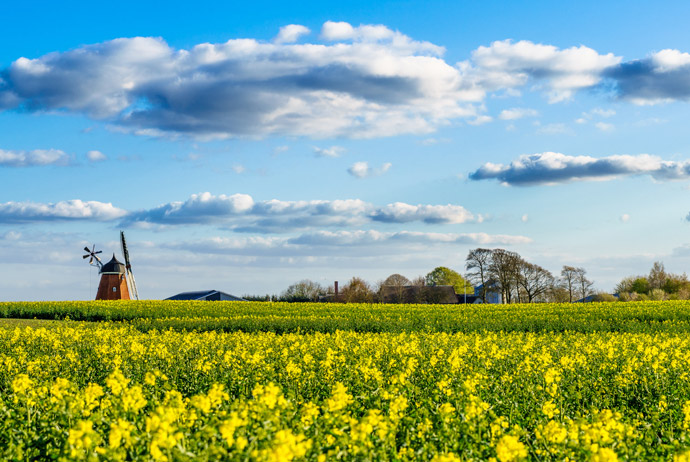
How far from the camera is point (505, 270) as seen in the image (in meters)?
68.3

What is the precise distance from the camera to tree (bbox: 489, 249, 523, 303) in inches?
2689

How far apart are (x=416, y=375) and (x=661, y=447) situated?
13.9 ft

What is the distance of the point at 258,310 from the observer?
125 ft

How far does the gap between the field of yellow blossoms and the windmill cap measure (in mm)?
44615

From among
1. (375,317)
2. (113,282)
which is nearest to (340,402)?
(375,317)

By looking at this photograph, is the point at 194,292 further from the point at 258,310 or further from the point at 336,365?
the point at 336,365

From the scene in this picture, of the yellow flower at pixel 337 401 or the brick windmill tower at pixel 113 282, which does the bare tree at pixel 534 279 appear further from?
the yellow flower at pixel 337 401

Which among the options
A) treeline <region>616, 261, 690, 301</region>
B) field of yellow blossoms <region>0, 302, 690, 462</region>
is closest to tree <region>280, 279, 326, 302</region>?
treeline <region>616, 261, 690, 301</region>

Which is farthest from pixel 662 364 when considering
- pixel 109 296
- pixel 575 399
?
pixel 109 296

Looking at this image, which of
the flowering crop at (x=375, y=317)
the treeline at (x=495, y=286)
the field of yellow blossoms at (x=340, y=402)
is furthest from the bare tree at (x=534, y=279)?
the field of yellow blossoms at (x=340, y=402)

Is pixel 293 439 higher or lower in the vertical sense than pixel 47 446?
higher

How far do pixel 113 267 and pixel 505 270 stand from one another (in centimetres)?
4066

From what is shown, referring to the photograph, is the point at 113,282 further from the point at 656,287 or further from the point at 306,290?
the point at 656,287

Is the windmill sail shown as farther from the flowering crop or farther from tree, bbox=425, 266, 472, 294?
tree, bbox=425, 266, 472, 294
